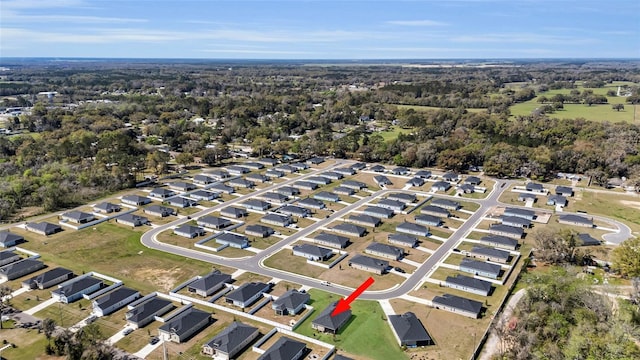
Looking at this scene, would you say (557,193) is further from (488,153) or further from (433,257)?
(433,257)

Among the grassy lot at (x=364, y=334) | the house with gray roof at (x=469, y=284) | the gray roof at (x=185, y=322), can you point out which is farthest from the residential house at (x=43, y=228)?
the house with gray roof at (x=469, y=284)

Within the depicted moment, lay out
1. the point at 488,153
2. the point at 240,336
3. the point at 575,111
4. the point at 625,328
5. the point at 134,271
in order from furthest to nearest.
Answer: the point at 575,111, the point at 488,153, the point at 134,271, the point at 240,336, the point at 625,328

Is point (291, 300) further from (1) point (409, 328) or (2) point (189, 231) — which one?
(2) point (189, 231)

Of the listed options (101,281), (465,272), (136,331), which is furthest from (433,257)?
(101,281)

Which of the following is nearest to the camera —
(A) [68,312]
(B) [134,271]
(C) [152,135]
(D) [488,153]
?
(A) [68,312]

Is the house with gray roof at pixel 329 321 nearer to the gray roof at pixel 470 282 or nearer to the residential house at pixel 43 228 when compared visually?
the gray roof at pixel 470 282

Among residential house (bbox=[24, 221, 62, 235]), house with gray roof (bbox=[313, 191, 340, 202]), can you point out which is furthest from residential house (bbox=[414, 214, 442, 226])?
residential house (bbox=[24, 221, 62, 235])

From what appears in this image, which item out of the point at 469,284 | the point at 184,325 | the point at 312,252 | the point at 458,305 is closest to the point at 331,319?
the point at 458,305
